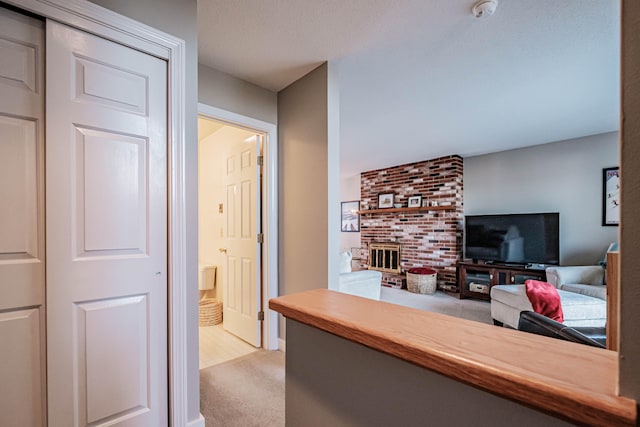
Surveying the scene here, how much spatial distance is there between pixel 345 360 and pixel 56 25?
168 centimetres

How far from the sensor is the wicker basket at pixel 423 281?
16.2ft

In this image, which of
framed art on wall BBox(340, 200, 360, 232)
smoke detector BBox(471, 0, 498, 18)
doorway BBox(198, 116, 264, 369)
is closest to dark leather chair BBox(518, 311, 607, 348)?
smoke detector BBox(471, 0, 498, 18)

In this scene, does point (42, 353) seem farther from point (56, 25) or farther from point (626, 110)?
point (626, 110)

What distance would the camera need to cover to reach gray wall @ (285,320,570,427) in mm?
468

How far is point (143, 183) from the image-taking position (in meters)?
1.37

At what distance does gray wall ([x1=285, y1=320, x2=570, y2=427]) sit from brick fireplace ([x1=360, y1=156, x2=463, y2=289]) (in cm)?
477

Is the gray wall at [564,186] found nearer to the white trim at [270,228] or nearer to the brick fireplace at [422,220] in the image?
the brick fireplace at [422,220]

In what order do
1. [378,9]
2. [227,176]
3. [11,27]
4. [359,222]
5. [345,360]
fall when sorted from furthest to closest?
[359,222] < [227,176] < [378,9] < [11,27] < [345,360]

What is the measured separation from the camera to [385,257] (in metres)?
5.90

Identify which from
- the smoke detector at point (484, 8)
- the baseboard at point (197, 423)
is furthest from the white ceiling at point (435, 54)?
the baseboard at point (197, 423)

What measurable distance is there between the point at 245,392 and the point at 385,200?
4689mm

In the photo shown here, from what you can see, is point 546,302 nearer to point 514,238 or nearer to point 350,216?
A: point 514,238

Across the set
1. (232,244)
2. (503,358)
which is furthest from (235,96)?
(503,358)

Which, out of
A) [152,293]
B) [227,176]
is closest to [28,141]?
[152,293]
